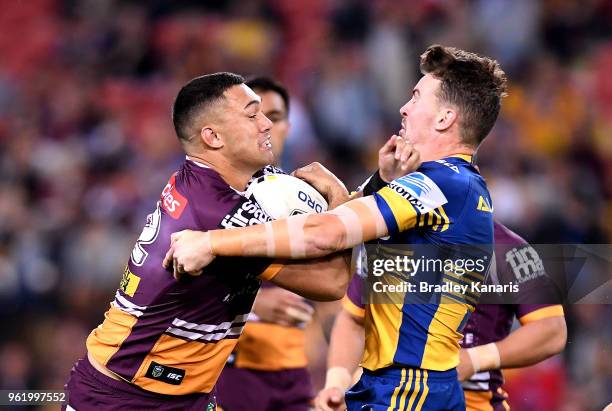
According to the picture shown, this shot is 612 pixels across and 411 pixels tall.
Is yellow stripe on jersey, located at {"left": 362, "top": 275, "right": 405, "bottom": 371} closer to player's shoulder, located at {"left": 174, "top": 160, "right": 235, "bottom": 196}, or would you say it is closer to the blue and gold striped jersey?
the blue and gold striped jersey

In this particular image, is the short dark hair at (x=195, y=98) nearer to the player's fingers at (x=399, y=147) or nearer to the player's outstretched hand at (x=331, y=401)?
the player's fingers at (x=399, y=147)

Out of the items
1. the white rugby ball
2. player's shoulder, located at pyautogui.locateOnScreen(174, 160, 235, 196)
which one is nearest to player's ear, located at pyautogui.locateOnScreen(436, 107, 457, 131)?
the white rugby ball

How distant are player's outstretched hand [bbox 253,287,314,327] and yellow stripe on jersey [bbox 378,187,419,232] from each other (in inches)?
80.1

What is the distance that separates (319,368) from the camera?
8.38m

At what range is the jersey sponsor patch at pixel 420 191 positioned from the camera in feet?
13.1

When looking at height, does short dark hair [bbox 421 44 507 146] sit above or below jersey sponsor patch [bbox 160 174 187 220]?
above

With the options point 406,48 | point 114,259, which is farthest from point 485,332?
point 406,48

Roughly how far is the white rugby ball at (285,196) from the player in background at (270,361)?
5.37ft

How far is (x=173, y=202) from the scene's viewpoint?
4.31m

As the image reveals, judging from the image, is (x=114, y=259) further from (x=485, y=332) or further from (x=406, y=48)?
(x=485, y=332)

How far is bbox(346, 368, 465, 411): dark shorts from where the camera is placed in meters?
4.11

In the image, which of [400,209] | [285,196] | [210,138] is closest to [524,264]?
[400,209]

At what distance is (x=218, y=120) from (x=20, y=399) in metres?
3.72

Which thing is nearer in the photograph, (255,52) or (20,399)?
(20,399)
